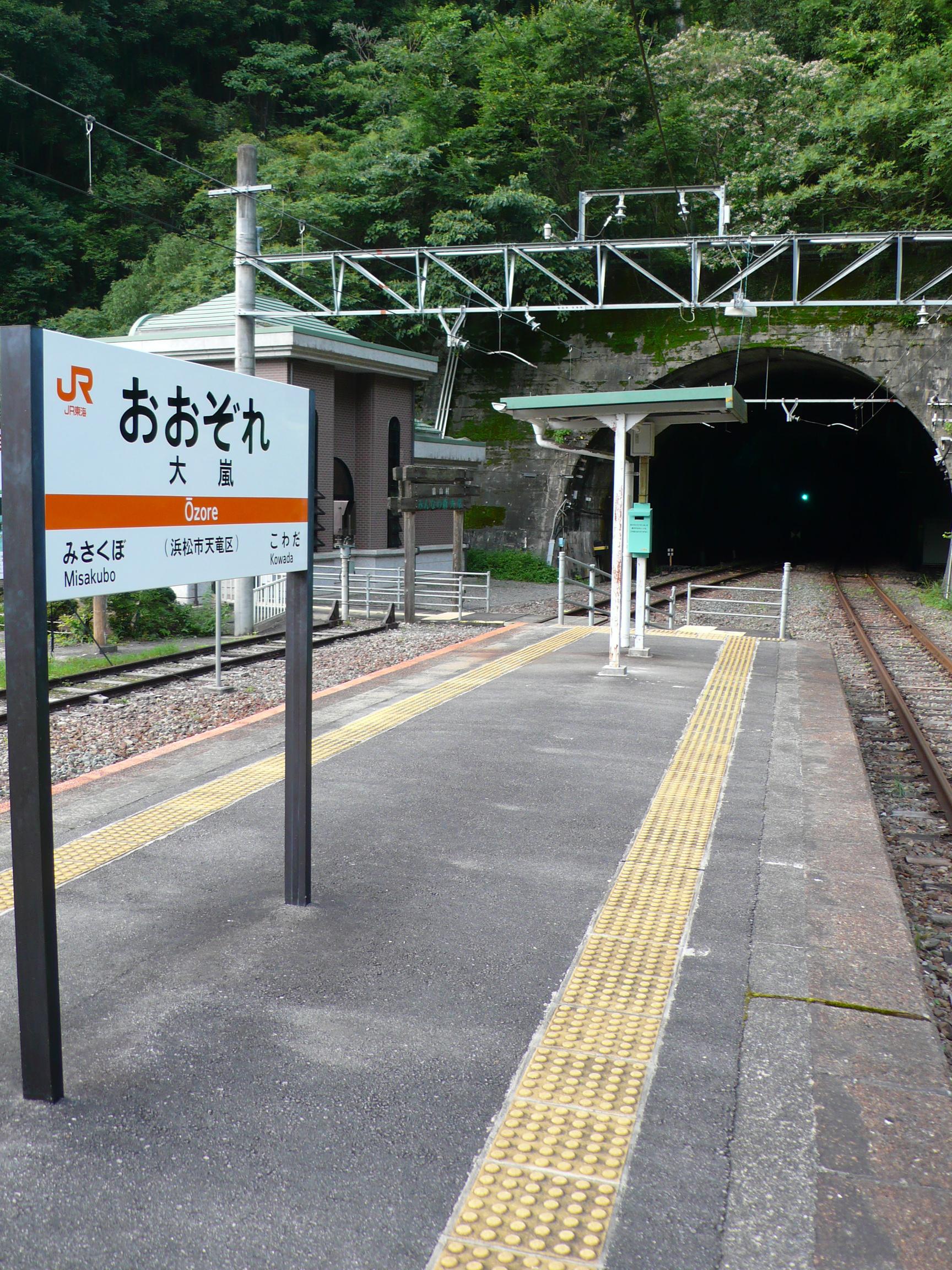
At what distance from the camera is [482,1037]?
3.55 m

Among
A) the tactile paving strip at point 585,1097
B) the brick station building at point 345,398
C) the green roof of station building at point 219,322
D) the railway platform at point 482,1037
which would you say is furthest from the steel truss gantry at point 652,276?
the tactile paving strip at point 585,1097

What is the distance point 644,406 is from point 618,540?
1.53 m

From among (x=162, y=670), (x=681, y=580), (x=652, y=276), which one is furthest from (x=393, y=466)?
(x=162, y=670)

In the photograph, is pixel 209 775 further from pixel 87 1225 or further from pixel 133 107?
pixel 133 107

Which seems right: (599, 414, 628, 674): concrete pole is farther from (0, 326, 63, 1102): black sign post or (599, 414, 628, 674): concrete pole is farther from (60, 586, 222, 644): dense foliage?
(0, 326, 63, 1102): black sign post

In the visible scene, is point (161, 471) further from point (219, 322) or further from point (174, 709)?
point (219, 322)

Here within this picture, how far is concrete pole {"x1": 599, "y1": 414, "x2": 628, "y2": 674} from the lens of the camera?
11266 mm

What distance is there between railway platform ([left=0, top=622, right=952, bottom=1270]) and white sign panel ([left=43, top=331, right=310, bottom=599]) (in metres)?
1.61

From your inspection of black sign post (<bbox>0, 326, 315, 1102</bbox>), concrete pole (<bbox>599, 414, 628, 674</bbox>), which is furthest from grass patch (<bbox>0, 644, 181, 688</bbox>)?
black sign post (<bbox>0, 326, 315, 1102</bbox>)

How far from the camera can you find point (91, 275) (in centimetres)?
4141

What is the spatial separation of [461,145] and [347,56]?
17607mm

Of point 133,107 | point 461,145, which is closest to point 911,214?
point 461,145

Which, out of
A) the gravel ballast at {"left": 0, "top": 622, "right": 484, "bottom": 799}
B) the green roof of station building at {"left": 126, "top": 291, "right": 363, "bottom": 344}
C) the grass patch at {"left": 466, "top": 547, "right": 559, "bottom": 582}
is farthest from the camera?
the grass patch at {"left": 466, "top": 547, "right": 559, "bottom": 582}

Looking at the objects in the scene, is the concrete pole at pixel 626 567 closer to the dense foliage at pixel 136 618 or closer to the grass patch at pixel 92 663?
the grass patch at pixel 92 663
